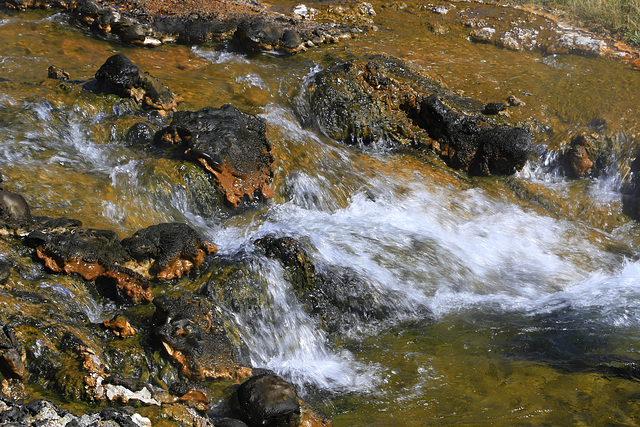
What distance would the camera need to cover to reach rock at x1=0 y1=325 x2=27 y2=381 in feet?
9.69

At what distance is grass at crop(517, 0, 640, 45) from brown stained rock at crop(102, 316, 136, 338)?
11057 mm

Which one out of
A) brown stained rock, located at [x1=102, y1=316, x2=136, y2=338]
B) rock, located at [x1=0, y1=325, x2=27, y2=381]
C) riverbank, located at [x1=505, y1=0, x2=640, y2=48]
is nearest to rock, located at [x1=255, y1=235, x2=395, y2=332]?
brown stained rock, located at [x1=102, y1=316, x2=136, y2=338]

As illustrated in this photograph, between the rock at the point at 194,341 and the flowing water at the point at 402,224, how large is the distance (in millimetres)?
410

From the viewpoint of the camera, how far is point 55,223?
4.38 meters

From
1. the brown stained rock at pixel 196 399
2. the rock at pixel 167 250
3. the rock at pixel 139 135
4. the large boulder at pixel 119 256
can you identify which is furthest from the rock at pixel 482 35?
the brown stained rock at pixel 196 399

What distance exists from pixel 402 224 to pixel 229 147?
2.23 m

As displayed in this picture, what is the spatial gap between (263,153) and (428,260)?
2.26 metres

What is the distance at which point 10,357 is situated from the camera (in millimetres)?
2957

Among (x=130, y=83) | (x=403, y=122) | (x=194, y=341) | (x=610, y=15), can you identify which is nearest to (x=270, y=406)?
(x=194, y=341)

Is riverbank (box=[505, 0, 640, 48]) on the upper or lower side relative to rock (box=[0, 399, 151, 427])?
upper

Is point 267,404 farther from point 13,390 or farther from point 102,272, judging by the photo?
point 102,272

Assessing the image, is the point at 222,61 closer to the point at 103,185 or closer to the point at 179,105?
the point at 179,105

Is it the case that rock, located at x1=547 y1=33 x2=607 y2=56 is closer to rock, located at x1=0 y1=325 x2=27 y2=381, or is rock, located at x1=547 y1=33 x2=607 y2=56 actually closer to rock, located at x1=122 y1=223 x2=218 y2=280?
rock, located at x1=122 y1=223 x2=218 y2=280

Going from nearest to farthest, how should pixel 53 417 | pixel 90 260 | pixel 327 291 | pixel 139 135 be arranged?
pixel 53 417 → pixel 90 260 → pixel 327 291 → pixel 139 135
